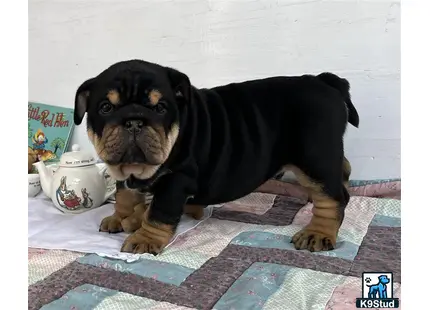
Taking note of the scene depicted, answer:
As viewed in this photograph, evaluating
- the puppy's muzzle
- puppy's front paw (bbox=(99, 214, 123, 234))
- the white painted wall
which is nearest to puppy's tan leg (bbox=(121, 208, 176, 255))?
puppy's front paw (bbox=(99, 214, 123, 234))

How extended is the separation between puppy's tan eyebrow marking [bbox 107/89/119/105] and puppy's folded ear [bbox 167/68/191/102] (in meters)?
0.14

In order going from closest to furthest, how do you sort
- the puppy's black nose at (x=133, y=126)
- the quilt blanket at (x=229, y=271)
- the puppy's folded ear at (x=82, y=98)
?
the quilt blanket at (x=229, y=271) < the puppy's black nose at (x=133, y=126) < the puppy's folded ear at (x=82, y=98)

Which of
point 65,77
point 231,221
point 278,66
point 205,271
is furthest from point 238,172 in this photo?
point 65,77

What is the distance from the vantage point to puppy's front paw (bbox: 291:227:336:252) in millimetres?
1287

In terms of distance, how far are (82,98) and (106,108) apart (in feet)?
0.37

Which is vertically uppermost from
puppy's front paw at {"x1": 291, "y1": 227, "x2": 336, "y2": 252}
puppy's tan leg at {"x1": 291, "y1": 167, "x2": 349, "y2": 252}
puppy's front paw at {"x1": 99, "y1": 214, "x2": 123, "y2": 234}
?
puppy's tan leg at {"x1": 291, "y1": 167, "x2": 349, "y2": 252}

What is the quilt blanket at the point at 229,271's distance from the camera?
1001 millimetres

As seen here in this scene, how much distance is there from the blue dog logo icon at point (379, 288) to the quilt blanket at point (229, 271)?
19mm

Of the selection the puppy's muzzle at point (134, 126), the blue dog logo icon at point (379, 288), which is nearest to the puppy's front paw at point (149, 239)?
the puppy's muzzle at point (134, 126)

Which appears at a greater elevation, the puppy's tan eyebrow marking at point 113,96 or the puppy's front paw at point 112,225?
the puppy's tan eyebrow marking at point 113,96

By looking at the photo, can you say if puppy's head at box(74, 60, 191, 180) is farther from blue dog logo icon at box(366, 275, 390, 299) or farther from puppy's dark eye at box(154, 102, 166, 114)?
blue dog logo icon at box(366, 275, 390, 299)

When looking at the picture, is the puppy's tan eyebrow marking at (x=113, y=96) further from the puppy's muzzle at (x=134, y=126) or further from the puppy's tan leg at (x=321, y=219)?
the puppy's tan leg at (x=321, y=219)

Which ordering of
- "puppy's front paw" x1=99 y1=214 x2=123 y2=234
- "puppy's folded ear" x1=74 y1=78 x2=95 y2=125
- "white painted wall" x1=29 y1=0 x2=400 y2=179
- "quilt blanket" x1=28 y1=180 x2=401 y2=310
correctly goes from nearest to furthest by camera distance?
"quilt blanket" x1=28 y1=180 x2=401 y2=310, "puppy's folded ear" x1=74 y1=78 x2=95 y2=125, "puppy's front paw" x1=99 y1=214 x2=123 y2=234, "white painted wall" x1=29 y1=0 x2=400 y2=179
